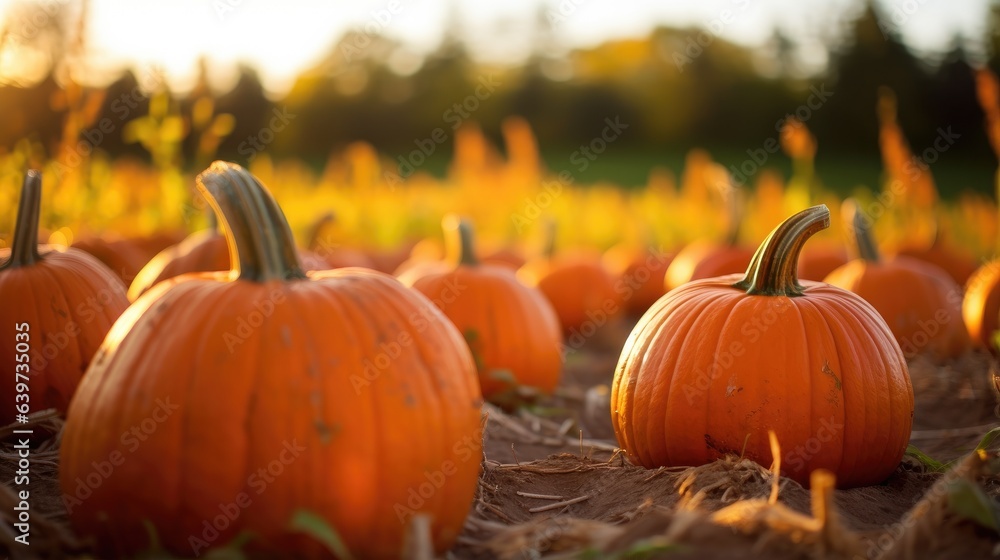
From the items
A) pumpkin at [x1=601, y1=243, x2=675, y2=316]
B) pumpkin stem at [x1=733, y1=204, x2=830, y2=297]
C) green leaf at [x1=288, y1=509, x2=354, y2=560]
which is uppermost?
pumpkin stem at [x1=733, y1=204, x2=830, y2=297]

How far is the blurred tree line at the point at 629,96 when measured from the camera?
2109cm

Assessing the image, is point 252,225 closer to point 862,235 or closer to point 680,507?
point 680,507

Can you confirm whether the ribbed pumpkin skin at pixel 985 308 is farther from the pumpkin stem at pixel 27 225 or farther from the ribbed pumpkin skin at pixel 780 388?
the pumpkin stem at pixel 27 225

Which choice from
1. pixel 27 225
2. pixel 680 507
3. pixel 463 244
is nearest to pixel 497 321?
pixel 463 244

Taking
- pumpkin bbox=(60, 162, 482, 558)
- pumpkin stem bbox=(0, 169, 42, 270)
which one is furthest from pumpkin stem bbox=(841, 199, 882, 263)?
pumpkin stem bbox=(0, 169, 42, 270)

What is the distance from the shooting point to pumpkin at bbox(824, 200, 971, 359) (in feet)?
15.5

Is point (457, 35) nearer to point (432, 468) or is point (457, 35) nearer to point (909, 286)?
point (909, 286)

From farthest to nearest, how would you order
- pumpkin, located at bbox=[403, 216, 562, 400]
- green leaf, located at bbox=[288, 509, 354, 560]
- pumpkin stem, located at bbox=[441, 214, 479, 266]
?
pumpkin stem, located at bbox=[441, 214, 479, 266], pumpkin, located at bbox=[403, 216, 562, 400], green leaf, located at bbox=[288, 509, 354, 560]

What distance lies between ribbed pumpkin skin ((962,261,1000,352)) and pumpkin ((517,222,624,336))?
8.82 ft

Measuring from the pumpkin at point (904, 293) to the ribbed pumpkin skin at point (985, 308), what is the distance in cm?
9

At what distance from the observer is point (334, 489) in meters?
1.80

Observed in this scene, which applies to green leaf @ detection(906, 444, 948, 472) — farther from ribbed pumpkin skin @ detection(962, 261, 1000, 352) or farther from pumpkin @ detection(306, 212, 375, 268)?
pumpkin @ detection(306, 212, 375, 268)

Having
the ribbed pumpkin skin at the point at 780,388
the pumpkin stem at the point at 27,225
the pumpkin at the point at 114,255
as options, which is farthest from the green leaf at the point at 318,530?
the pumpkin at the point at 114,255

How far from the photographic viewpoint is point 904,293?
187 inches
